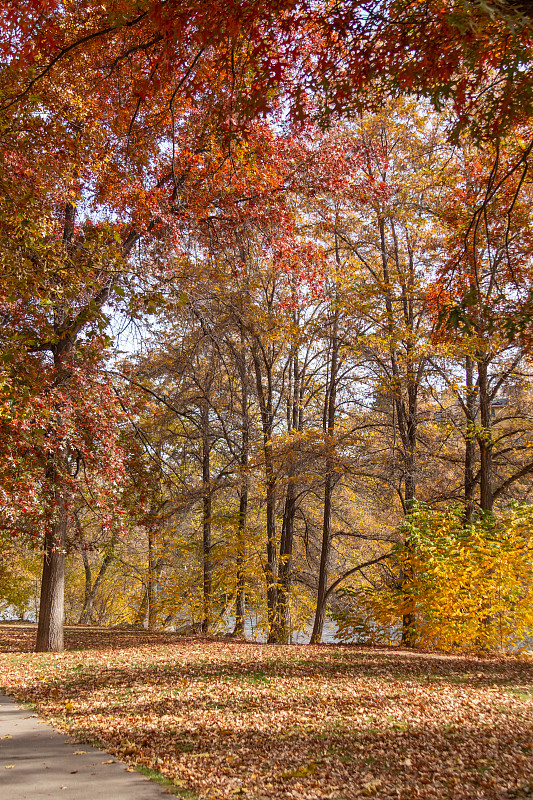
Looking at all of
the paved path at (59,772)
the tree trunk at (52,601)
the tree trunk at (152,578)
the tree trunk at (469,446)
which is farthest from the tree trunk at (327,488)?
the paved path at (59,772)

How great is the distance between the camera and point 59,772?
3820mm

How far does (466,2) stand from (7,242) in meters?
4.57

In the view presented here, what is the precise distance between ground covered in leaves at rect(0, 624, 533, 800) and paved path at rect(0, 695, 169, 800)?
0.18 m

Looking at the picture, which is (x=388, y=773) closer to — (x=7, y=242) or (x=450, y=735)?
(x=450, y=735)

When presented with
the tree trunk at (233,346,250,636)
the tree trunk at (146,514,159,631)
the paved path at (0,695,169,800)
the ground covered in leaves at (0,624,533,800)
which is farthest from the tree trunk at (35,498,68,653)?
the tree trunk at (146,514,159,631)

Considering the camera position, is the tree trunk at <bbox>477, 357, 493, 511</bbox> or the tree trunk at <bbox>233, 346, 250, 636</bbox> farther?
the tree trunk at <bbox>233, 346, 250, 636</bbox>

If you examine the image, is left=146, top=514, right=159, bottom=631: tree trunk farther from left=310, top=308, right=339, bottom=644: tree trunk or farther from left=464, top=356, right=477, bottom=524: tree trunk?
left=464, top=356, right=477, bottom=524: tree trunk

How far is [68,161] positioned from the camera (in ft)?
24.3

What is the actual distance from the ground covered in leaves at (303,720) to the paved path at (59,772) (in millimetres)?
184

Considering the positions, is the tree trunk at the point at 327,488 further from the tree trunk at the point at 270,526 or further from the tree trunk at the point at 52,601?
the tree trunk at the point at 52,601

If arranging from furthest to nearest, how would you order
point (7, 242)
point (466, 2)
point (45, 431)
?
point (45, 431) < point (7, 242) < point (466, 2)

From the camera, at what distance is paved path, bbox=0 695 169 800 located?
11.2 feet

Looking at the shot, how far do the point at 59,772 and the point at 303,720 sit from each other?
2.11 metres

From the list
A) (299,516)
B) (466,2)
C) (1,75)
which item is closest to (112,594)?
(299,516)
